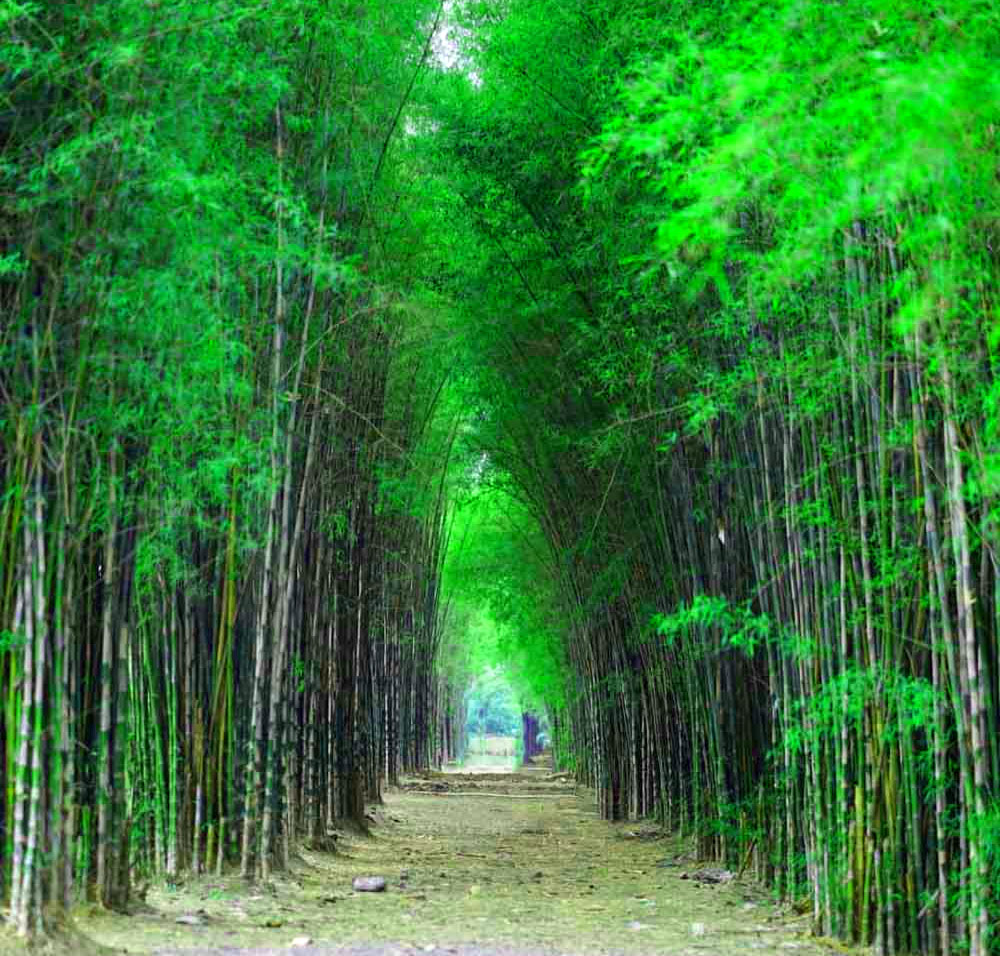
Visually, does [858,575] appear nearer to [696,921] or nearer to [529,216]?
[696,921]

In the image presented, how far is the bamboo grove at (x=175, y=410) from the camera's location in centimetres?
452

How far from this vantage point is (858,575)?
18.0ft

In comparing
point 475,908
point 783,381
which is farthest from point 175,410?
point 475,908

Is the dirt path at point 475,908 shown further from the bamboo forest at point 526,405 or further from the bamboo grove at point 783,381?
the bamboo grove at point 783,381

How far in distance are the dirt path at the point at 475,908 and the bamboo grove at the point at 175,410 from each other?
35 centimetres

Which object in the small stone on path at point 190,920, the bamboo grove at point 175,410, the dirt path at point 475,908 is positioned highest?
the bamboo grove at point 175,410

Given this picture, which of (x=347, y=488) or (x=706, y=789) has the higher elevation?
(x=347, y=488)

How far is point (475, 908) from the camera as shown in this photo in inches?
261

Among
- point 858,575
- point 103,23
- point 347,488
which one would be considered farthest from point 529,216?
point 103,23

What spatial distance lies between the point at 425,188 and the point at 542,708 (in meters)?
23.5

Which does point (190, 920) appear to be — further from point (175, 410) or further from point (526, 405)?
point (526, 405)

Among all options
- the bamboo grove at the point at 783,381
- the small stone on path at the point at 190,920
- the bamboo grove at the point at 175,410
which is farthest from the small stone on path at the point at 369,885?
the bamboo grove at the point at 783,381

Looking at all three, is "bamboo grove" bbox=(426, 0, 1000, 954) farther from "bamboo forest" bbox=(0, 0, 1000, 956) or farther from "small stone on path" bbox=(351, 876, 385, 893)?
"small stone on path" bbox=(351, 876, 385, 893)

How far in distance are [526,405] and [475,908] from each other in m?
4.23
